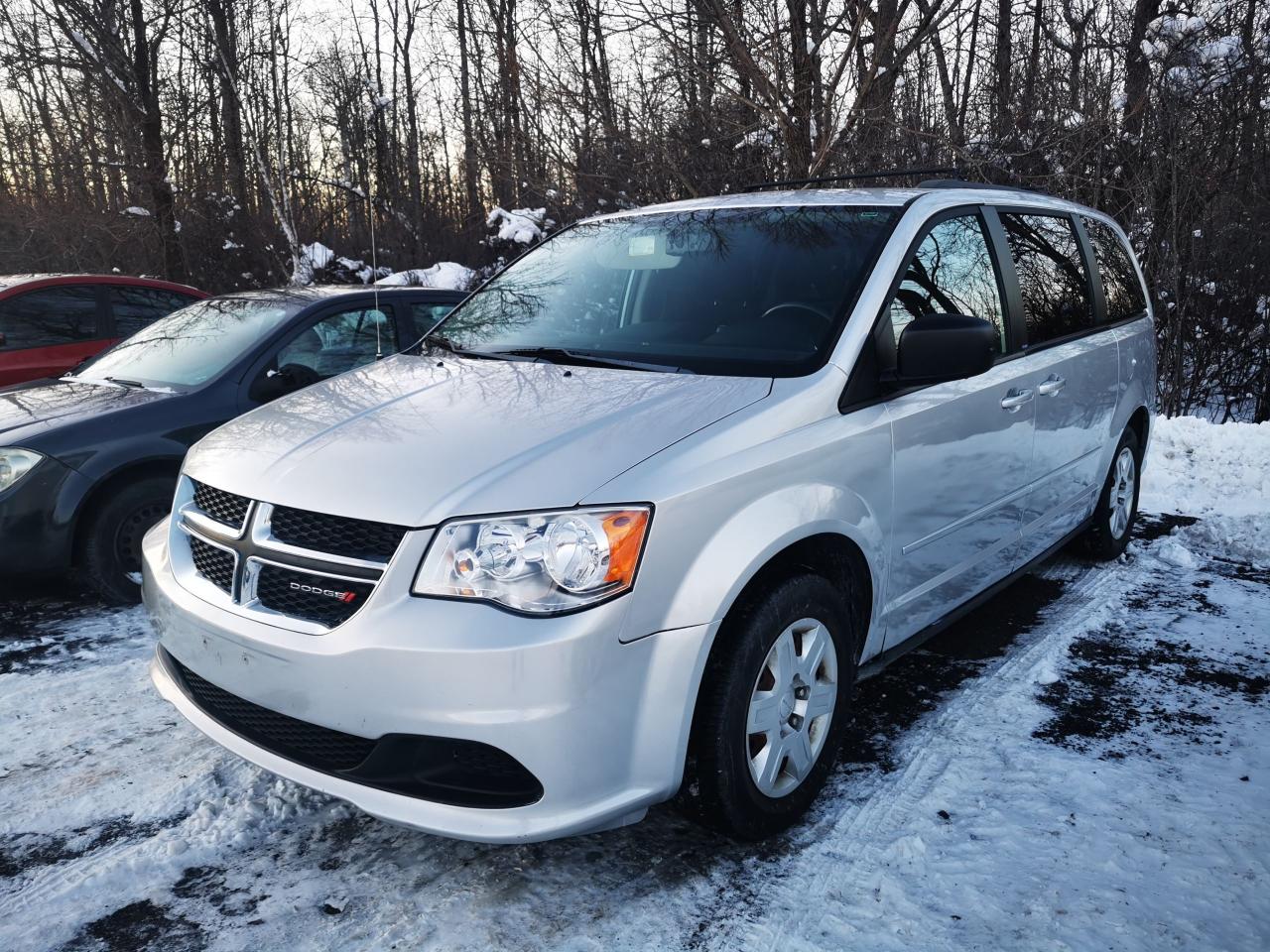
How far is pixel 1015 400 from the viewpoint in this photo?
3.58 metres

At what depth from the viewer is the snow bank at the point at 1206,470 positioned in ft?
20.6

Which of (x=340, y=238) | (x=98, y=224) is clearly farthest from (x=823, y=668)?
(x=340, y=238)

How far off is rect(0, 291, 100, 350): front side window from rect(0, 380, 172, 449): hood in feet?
6.12

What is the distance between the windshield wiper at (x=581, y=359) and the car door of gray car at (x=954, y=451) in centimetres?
67

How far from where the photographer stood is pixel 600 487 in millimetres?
2223

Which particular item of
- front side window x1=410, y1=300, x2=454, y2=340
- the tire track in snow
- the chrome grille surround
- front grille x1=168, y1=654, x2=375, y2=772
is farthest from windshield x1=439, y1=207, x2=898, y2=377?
front side window x1=410, y1=300, x2=454, y2=340

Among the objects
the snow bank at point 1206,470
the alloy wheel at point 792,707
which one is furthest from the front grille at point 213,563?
the snow bank at point 1206,470

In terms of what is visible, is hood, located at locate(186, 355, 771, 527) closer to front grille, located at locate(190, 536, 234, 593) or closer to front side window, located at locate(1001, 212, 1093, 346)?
front grille, located at locate(190, 536, 234, 593)

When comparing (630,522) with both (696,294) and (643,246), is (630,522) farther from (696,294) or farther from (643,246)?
(643,246)

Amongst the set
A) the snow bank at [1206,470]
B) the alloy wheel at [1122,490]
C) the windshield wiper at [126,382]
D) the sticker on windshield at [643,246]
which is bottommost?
the snow bank at [1206,470]

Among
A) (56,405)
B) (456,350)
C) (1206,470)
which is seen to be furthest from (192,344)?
(1206,470)

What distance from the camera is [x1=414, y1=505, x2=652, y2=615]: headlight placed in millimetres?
2156

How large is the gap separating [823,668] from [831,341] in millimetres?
948

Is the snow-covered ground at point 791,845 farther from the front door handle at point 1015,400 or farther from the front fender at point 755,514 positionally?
the front door handle at point 1015,400
